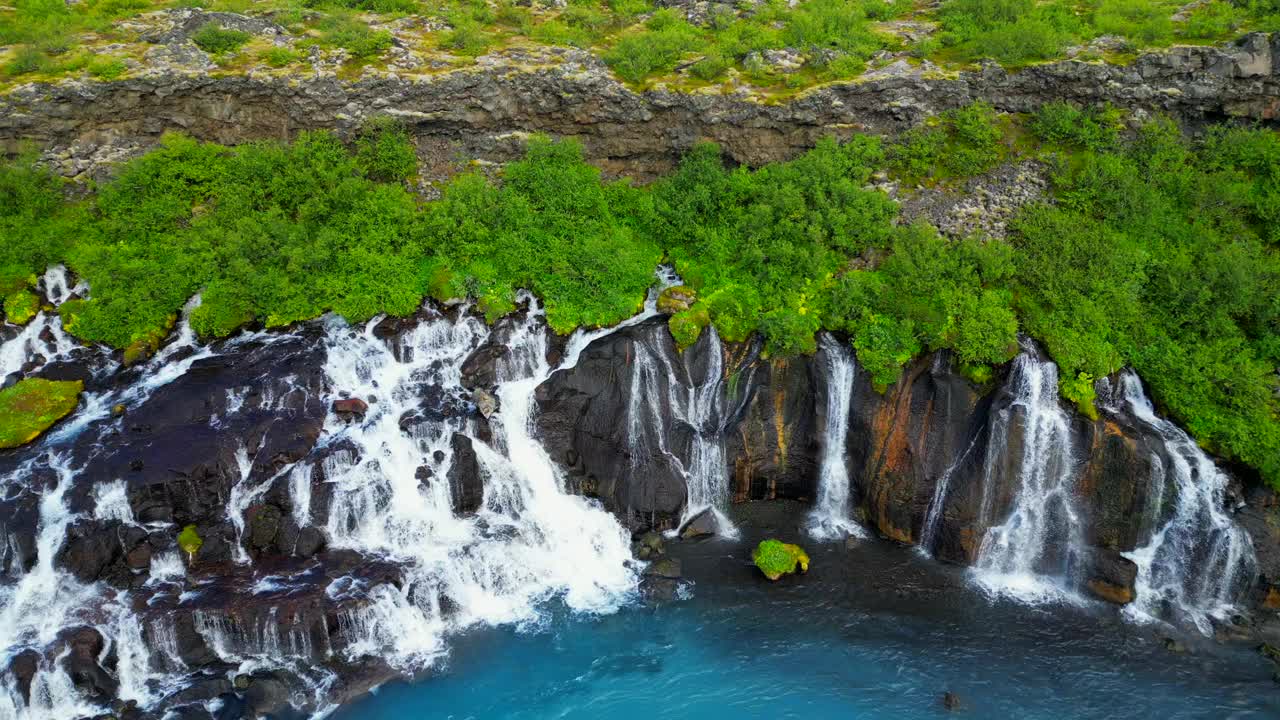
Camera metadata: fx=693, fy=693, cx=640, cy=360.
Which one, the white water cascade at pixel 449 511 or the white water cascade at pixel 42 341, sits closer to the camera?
the white water cascade at pixel 449 511

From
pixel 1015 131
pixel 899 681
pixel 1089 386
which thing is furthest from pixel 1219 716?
pixel 1015 131

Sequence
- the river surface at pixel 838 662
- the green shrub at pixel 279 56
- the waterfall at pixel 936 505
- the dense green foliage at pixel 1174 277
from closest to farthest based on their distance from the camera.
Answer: the river surface at pixel 838 662 → the dense green foliage at pixel 1174 277 → the waterfall at pixel 936 505 → the green shrub at pixel 279 56

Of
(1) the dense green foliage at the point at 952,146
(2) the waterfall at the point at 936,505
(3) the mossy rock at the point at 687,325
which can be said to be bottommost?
(2) the waterfall at the point at 936,505

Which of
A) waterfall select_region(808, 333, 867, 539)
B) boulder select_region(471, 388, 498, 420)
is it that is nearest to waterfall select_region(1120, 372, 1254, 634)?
waterfall select_region(808, 333, 867, 539)

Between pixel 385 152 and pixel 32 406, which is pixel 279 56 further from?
pixel 32 406

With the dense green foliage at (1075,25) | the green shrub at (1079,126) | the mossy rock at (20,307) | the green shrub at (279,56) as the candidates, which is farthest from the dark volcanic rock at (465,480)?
the dense green foliage at (1075,25)

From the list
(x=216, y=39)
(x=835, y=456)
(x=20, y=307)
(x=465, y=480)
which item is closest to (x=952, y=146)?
(x=835, y=456)

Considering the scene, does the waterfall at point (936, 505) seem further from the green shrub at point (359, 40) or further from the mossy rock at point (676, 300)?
the green shrub at point (359, 40)
